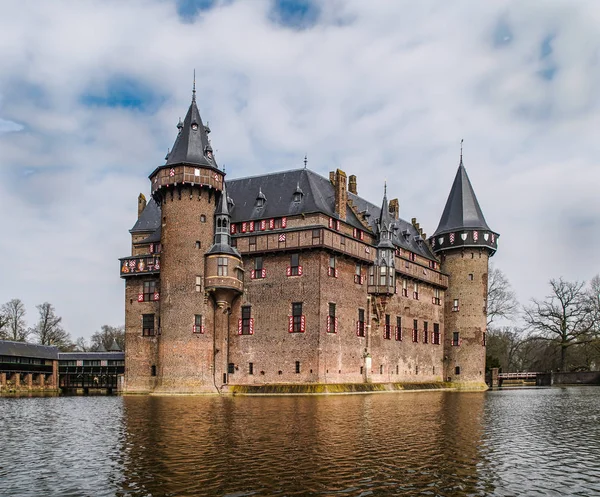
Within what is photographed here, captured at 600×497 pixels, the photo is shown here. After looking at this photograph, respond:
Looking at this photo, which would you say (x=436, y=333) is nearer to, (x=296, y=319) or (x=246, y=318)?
(x=296, y=319)

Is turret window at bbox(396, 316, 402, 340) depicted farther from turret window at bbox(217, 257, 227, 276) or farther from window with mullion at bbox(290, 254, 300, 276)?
turret window at bbox(217, 257, 227, 276)

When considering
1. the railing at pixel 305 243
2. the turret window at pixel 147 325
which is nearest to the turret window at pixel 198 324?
the railing at pixel 305 243

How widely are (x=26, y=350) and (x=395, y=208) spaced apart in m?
35.8

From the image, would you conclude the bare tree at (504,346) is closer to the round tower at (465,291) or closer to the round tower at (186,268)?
the round tower at (465,291)

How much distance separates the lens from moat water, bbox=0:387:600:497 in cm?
1231

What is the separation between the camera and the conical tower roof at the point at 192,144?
44312mm

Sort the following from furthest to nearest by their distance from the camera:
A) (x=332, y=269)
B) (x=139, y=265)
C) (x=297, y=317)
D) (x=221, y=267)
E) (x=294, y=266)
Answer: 1. (x=139, y=265)
2. (x=332, y=269)
3. (x=294, y=266)
4. (x=297, y=317)
5. (x=221, y=267)

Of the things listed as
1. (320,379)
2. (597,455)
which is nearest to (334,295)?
(320,379)

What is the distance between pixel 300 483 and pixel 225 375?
33.0 metres

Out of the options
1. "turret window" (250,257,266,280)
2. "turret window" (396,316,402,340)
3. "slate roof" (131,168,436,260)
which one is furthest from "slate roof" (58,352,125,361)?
"turret window" (396,316,402,340)

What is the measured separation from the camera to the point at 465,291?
60344 mm

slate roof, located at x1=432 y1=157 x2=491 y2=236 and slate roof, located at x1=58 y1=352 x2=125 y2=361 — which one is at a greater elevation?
slate roof, located at x1=432 y1=157 x2=491 y2=236

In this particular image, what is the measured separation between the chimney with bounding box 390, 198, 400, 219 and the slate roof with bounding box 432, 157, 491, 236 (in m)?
4.26

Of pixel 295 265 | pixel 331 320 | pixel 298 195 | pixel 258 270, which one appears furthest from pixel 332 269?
pixel 298 195
